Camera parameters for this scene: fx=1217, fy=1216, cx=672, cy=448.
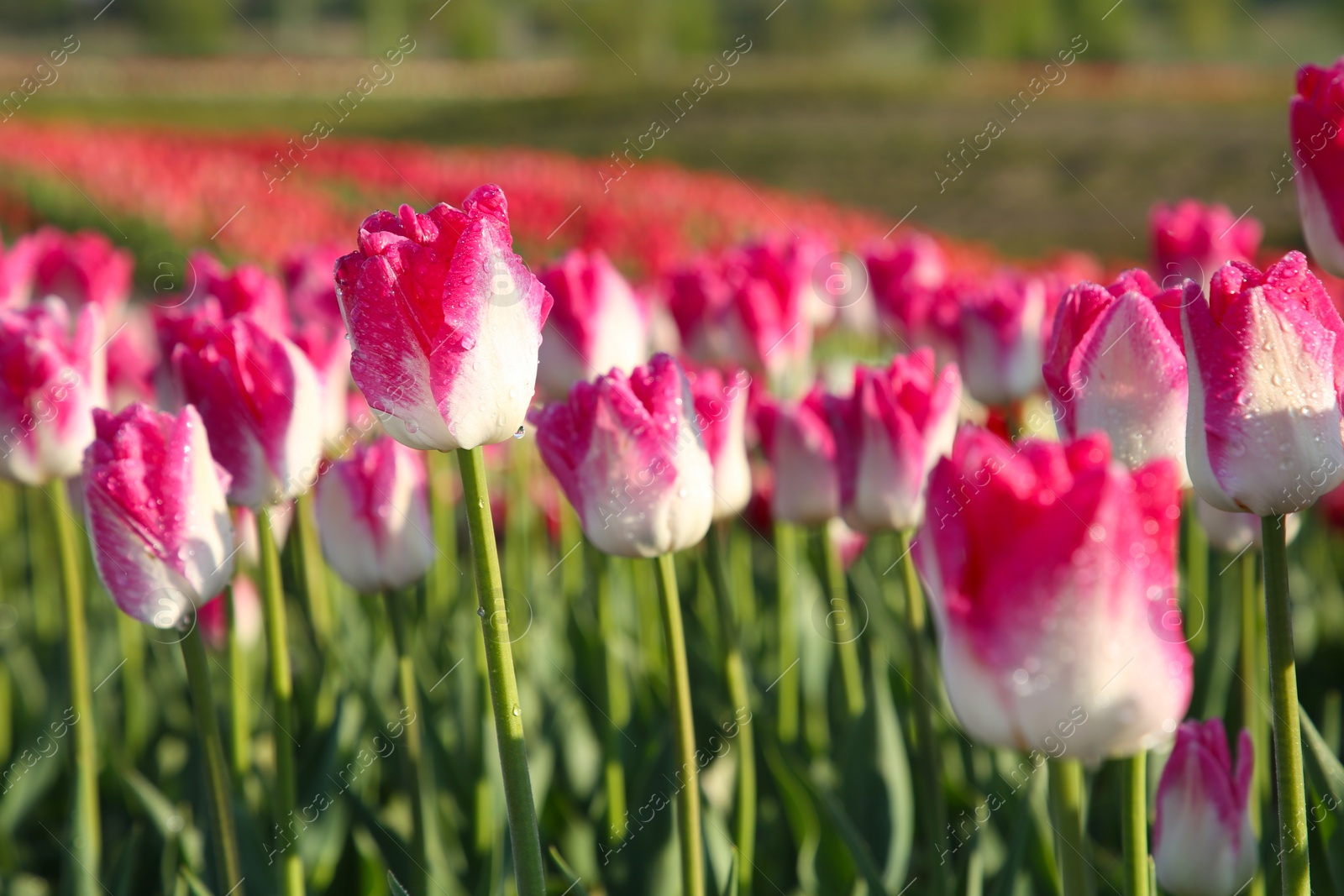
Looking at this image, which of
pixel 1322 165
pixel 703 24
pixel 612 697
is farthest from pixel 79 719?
pixel 703 24

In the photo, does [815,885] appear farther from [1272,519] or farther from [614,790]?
[1272,519]

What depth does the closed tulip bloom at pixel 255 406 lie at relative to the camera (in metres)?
1.38

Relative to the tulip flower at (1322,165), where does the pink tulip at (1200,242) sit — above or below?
below

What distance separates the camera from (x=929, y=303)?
2.55 m

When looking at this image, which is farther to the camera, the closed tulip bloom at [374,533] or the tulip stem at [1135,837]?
the closed tulip bloom at [374,533]

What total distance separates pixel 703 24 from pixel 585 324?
49450mm

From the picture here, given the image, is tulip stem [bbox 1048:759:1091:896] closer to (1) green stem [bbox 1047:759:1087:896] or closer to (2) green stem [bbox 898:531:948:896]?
(1) green stem [bbox 1047:759:1087:896]

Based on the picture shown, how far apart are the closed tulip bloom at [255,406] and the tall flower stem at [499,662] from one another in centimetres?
51

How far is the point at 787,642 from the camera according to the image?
2.21 m

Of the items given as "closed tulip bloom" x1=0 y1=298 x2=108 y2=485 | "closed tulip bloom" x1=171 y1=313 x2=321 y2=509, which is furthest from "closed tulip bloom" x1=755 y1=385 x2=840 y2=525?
"closed tulip bloom" x1=0 y1=298 x2=108 y2=485

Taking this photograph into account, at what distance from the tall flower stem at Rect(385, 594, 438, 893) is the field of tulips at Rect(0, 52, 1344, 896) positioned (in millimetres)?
12

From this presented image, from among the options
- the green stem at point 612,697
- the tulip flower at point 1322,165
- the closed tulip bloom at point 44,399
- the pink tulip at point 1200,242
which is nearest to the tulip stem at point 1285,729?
the tulip flower at point 1322,165

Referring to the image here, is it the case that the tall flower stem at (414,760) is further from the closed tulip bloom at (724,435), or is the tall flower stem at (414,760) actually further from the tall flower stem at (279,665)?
the closed tulip bloom at (724,435)

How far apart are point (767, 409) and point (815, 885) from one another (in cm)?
72
